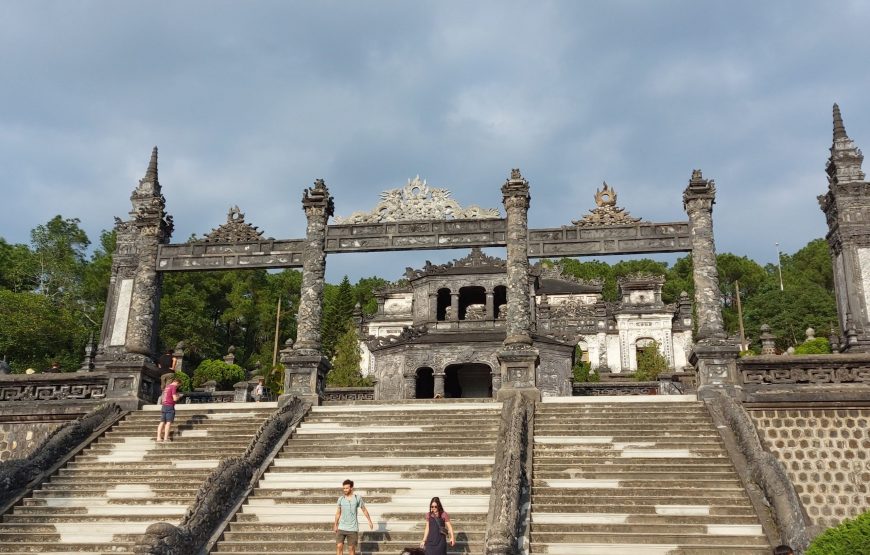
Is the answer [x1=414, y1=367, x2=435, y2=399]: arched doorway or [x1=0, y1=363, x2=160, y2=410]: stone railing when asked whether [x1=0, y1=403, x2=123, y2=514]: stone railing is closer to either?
[x1=0, y1=363, x2=160, y2=410]: stone railing

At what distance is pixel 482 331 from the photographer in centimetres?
3181

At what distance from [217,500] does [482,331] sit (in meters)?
22.1

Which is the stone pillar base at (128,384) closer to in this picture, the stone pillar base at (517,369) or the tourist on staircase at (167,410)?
the tourist on staircase at (167,410)

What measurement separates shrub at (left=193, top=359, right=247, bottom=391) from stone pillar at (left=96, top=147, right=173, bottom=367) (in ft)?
29.4

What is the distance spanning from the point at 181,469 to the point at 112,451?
6.74 ft

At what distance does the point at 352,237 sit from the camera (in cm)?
1870

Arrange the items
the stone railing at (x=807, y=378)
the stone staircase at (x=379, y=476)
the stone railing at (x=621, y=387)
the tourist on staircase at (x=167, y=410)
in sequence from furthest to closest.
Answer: the stone railing at (x=621, y=387) < the tourist on staircase at (x=167, y=410) < the stone railing at (x=807, y=378) < the stone staircase at (x=379, y=476)

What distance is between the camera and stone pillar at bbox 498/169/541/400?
15906 millimetres

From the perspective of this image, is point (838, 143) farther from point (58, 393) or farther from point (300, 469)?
point (58, 393)

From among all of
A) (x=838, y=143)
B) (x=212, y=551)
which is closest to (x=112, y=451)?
(x=212, y=551)

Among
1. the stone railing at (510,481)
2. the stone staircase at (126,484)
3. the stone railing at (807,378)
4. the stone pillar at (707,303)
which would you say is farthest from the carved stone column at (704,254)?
the stone staircase at (126,484)

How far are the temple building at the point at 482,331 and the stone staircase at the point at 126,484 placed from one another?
14657mm

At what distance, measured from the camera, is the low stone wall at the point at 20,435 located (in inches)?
615

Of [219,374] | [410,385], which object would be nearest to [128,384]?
[410,385]
